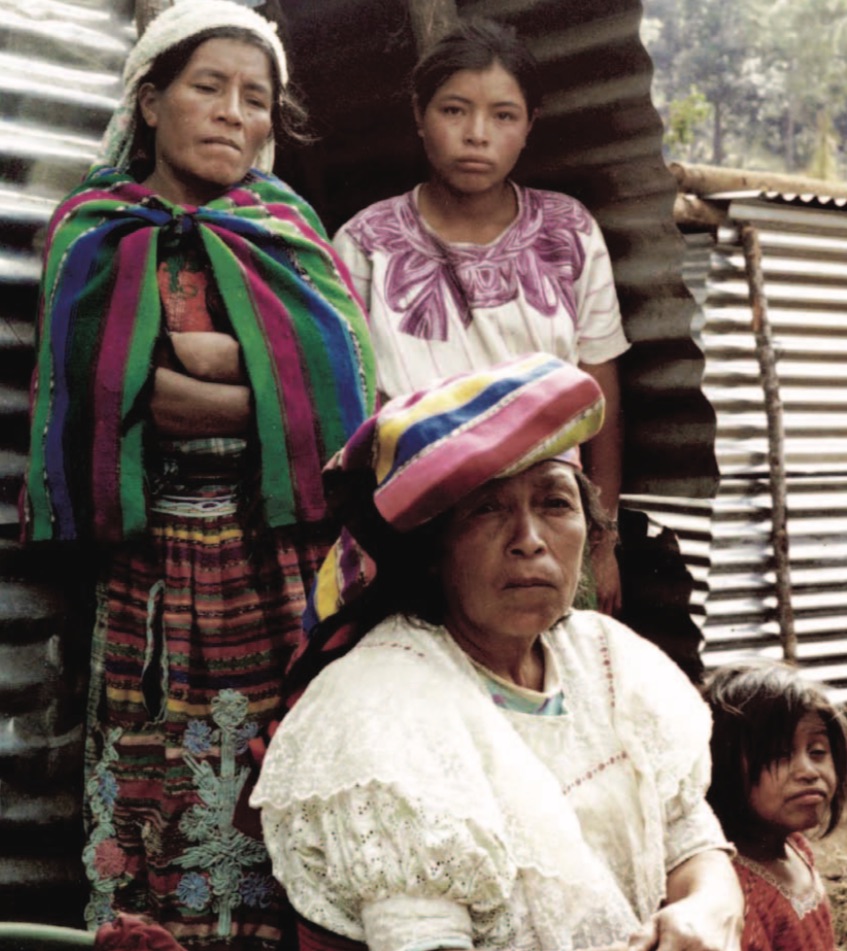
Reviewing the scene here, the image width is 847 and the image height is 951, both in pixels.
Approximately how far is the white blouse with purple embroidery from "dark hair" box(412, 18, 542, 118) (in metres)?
0.29

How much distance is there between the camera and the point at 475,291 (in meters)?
3.53

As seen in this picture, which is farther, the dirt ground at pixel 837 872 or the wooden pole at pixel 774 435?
the wooden pole at pixel 774 435

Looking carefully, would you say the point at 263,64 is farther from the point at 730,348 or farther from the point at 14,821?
the point at 730,348

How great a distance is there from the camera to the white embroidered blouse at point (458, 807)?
6.40 feet

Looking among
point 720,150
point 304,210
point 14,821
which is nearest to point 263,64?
point 304,210

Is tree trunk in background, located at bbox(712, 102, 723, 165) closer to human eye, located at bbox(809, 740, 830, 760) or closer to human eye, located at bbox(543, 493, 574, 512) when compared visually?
human eye, located at bbox(809, 740, 830, 760)

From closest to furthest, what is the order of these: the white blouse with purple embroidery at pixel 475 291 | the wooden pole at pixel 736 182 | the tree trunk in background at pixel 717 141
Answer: the white blouse with purple embroidery at pixel 475 291, the wooden pole at pixel 736 182, the tree trunk in background at pixel 717 141

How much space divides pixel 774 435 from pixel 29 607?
156 inches

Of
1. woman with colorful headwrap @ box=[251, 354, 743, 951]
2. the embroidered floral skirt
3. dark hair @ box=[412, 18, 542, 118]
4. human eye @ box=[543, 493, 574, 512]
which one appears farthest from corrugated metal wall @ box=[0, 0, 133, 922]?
human eye @ box=[543, 493, 574, 512]

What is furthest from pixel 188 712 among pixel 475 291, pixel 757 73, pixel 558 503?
pixel 757 73

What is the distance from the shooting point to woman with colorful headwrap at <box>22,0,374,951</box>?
110 inches

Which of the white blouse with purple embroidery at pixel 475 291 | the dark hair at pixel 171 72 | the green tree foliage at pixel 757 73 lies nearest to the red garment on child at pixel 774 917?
the white blouse with purple embroidery at pixel 475 291

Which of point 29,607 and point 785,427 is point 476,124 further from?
point 785,427

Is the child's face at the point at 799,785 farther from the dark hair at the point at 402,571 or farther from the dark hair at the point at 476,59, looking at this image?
the dark hair at the point at 476,59
